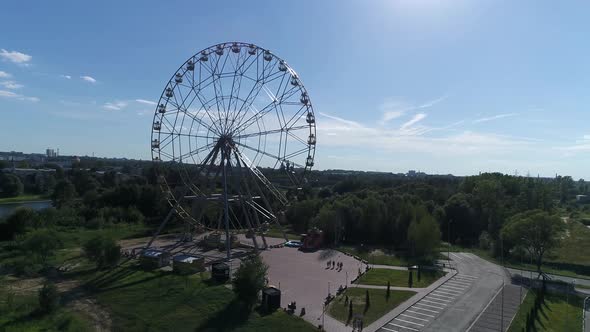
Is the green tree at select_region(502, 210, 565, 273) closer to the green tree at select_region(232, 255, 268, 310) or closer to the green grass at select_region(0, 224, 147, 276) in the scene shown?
the green tree at select_region(232, 255, 268, 310)

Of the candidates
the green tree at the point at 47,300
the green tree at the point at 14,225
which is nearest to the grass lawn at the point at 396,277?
the green tree at the point at 47,300

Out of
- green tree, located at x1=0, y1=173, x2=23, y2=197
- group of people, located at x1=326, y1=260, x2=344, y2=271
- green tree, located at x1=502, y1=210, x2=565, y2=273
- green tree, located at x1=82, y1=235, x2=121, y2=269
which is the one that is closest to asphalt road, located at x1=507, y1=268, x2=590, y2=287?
green tree, located at x1=502, y1=210, x2=565, y2=273

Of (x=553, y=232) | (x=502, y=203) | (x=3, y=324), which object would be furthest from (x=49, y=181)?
(x=553, y=232)

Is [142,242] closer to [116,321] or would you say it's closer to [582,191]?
[116,321]

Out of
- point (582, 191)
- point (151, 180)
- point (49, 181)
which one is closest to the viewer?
point (151, 180)

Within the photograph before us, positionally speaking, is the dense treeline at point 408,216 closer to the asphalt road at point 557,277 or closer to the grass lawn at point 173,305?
the asphalt road at point 557,277

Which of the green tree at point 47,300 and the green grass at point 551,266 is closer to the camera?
the green tree at point 47,300
